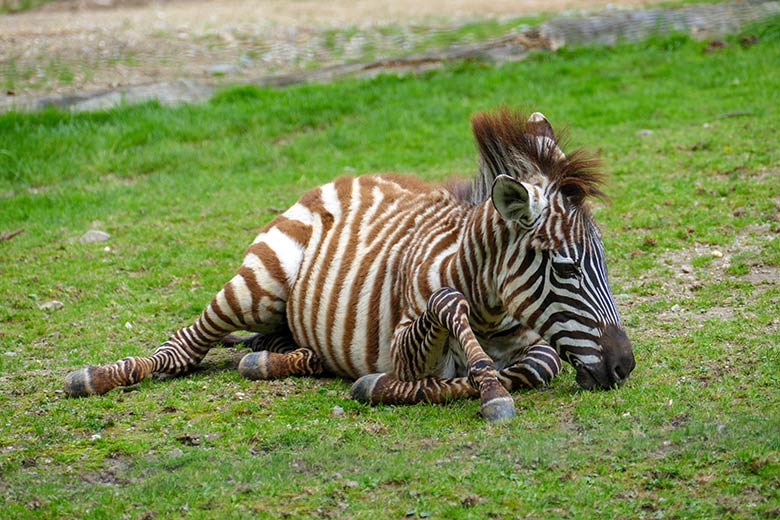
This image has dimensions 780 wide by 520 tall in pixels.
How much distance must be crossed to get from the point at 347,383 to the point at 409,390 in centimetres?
95

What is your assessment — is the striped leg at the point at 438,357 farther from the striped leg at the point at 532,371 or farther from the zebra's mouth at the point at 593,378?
the zebra's mouth at the point at 593,378

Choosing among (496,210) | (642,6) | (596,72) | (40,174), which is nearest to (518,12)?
(642,6)

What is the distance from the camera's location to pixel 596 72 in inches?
671

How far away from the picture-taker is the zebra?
6.31 m

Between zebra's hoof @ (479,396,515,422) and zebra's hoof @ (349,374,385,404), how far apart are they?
0.96 metres

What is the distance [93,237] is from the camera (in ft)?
39.5

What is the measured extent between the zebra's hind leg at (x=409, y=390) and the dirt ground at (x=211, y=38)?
38.8 ft

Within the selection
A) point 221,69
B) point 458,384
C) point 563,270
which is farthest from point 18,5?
point 563,270

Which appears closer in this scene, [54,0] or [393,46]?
[393,46]

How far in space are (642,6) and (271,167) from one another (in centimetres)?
979

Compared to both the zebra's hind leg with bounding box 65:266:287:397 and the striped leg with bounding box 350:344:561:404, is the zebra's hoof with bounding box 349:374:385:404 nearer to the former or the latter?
the striped leg with bounding box 350:344:561:404

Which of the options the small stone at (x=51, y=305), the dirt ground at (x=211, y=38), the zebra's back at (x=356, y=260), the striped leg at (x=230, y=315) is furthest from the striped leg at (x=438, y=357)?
the dirt ground at (x=211, y=38)

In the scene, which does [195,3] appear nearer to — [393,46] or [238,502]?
[393,46]

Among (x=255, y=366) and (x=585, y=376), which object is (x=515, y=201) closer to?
(x=585, y=376)
